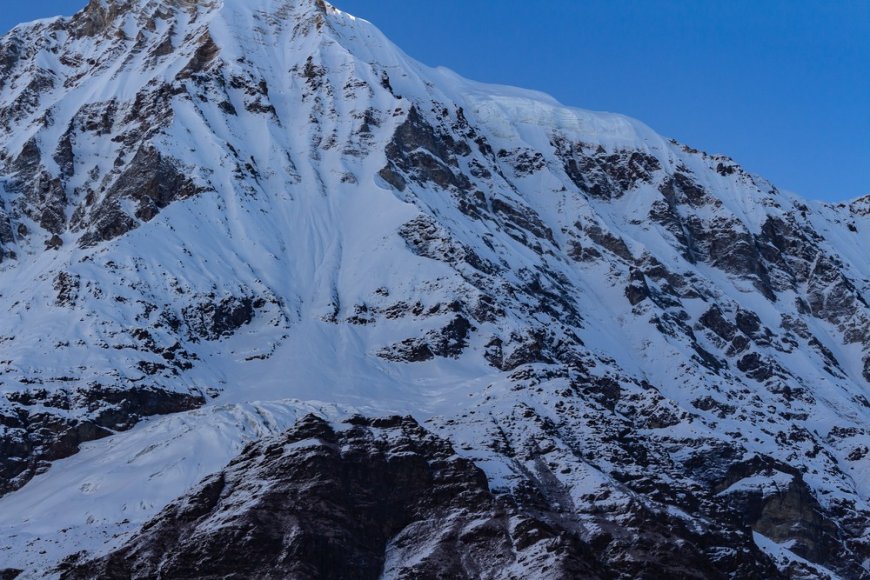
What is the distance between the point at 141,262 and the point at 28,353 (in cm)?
2430

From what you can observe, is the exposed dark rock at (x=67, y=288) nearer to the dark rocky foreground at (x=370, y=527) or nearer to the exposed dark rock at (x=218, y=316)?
the exposed dark rock at (x=218, y=316)

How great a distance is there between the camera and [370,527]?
100438 millimetres

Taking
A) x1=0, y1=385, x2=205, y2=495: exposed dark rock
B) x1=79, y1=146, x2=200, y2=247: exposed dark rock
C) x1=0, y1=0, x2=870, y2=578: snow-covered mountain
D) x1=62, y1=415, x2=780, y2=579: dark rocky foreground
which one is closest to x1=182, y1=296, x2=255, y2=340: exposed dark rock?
x1=0, y1=0, x2=870, y2=578: snow-covered mountain

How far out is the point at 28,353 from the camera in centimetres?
13875

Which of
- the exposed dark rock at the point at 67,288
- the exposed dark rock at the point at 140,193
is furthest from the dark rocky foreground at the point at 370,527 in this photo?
the exposed dark rock at the point at 140,193

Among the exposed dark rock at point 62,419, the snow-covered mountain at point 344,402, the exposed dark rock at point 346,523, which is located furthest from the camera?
the exposed dark rock at point 62,419

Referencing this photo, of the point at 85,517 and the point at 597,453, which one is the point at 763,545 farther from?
the point at 85,517

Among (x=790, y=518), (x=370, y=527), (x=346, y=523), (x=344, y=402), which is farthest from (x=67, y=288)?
(x=790, y=518)

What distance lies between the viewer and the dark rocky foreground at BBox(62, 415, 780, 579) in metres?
93.1

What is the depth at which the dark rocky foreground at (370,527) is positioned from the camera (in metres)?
93.1

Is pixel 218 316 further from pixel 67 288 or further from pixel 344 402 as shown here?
pixel 344 402

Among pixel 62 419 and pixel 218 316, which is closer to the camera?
pixel 62 419

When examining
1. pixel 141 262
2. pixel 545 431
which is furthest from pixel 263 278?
pixel 545 431

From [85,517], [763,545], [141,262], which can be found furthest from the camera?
[141,262]
